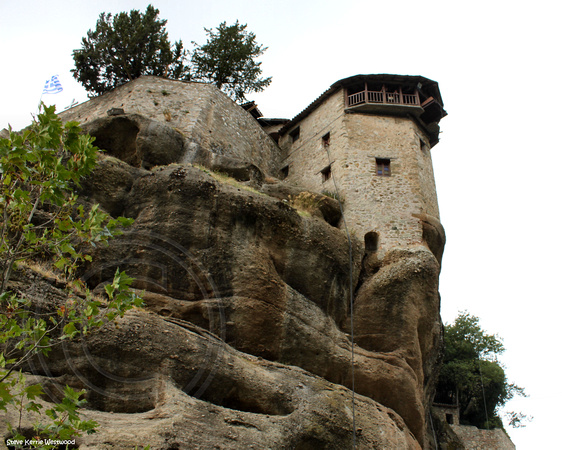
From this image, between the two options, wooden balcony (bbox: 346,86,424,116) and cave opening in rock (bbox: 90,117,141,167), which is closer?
cave opening in rock (bbox: 90,117,141,167)

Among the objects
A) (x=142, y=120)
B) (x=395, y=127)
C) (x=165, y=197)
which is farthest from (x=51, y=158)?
(x=395, y=127)

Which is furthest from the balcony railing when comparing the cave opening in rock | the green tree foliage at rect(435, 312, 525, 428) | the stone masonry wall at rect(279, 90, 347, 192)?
the green tree foliage at rect(435, 312, 525, 428)

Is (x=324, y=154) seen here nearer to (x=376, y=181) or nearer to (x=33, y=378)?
(x=376, y=181)

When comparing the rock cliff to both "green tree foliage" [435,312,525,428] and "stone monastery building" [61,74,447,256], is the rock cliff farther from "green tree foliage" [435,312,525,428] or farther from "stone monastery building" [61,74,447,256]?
"green tree foliage" [435,312,525,428]

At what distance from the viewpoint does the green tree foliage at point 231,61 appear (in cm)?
2570

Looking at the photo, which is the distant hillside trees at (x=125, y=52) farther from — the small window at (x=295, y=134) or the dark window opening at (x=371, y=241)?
the dark window opening at (x=371, y=241)

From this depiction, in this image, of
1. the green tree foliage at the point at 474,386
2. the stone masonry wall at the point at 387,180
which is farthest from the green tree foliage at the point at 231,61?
the green tree foliage at the point at 474,386

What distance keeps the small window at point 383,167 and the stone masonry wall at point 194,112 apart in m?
4.86

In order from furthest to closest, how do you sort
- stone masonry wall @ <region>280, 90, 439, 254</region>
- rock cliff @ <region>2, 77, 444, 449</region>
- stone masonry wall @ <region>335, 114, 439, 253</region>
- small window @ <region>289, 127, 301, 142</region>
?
1. small window @ <region>289, 127, 301, 142</region>
2. stone masonry wall @ <region>280, 90, 439, 254</region>
3. stone masonry wall @ <region>335, 114, 439, 253</region>
4. rock cliff @ <region>2, 77, 444, 449</region>

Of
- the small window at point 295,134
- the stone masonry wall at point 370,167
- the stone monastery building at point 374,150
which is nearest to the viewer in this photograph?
the stone masonry wall at point 370,167

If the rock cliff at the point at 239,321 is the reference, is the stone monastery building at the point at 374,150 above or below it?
above

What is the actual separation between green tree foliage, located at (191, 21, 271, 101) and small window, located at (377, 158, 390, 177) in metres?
10.4

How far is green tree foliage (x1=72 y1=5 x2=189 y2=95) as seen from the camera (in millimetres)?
22453

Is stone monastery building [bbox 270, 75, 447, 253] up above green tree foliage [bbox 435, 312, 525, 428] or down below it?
above
